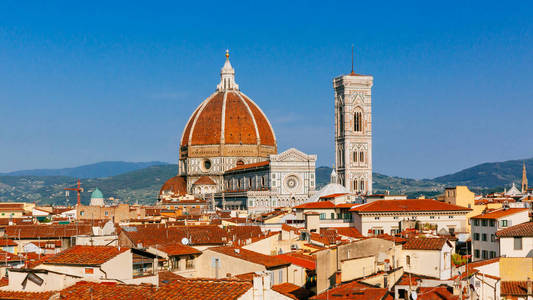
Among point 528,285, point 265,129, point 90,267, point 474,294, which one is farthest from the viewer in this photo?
point 265,129

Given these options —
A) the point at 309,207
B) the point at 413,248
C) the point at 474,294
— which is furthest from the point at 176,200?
the point at 474,294

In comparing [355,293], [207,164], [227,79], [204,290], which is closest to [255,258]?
[355,293]

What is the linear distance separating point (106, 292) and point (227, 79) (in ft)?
503

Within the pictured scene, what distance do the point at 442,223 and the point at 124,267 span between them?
139ft

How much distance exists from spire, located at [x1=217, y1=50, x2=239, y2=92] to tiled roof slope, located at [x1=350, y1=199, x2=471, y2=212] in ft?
352

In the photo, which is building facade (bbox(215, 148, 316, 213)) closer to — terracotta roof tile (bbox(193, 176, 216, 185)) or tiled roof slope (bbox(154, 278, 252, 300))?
terracotta roof tile (bbox(193, 176, 216, 185))

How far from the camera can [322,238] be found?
132 feet

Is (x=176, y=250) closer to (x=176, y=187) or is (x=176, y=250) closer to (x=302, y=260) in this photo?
(x=302, y=260)

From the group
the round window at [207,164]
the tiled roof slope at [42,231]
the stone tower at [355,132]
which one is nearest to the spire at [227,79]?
the round window at [207,164]

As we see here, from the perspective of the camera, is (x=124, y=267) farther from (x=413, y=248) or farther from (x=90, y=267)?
(x=413, y=248)

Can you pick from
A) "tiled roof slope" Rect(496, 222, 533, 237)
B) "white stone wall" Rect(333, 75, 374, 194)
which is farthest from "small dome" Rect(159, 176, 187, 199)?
"tiled roof slope" Rect(496, 222, 533, 237)

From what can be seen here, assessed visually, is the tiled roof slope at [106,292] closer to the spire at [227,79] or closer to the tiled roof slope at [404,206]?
the tiled roof slope at [404,206]

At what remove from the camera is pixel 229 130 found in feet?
513

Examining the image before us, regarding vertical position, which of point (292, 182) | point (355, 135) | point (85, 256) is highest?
point (355, 135)
